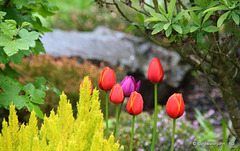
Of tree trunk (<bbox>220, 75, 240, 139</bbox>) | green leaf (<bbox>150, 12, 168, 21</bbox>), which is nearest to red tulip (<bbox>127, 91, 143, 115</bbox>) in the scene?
green leaf (<bbox>150, 12, 168, 21</bbox>)

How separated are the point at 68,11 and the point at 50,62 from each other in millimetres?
6085

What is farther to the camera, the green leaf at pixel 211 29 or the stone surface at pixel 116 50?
the stone surface at pixel 116 50

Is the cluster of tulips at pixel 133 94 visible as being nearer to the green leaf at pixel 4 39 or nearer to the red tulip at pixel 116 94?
the red tulip at pixel 116 94

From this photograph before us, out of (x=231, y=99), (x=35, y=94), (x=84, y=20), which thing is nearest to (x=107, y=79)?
(x=35, y=94)

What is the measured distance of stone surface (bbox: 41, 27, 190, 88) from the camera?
5827mm

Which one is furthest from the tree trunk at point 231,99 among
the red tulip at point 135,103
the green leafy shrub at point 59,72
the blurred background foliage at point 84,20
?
the blurred background foliage at point 84,20

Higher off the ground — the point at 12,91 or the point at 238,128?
the point at 12,91

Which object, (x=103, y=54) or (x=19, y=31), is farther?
(x=103, y=54)

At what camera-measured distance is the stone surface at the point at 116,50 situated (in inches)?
229

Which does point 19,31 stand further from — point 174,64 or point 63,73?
point 174,64

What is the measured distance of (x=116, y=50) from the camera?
6.32m

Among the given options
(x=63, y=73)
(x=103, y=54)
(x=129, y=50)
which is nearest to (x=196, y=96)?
(x=129, y=50)

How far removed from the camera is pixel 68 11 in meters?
9.87

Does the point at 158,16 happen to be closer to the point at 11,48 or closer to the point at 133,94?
the point at 133,94
